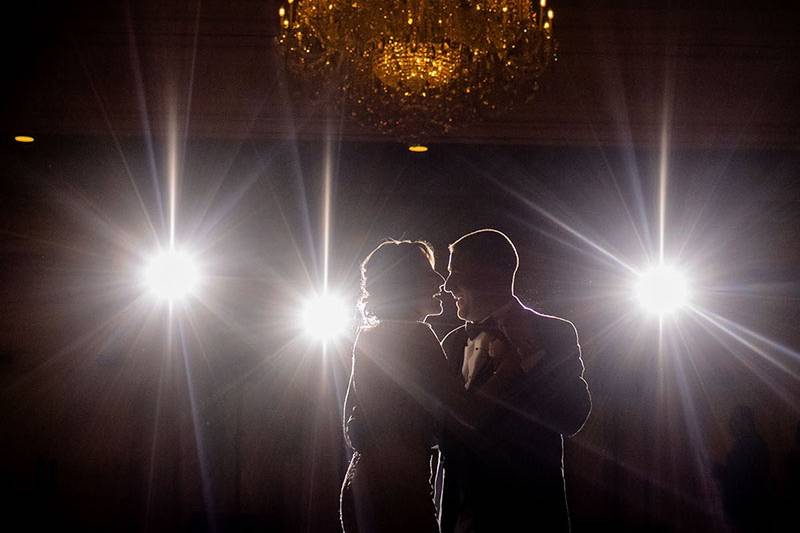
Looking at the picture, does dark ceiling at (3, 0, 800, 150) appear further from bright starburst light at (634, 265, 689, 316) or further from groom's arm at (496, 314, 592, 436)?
groom's arm at (496, 314, 592, 436)

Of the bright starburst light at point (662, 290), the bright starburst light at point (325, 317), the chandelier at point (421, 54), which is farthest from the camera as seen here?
the bright starburst light at point (325, 317)

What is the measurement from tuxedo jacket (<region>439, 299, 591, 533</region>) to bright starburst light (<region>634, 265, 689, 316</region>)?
4.81m

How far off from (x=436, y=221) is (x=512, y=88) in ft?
9.97

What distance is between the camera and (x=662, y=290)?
7.09 meters

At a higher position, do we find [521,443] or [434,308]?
[434,308]

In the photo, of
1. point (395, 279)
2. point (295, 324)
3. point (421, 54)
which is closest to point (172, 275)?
point (295, 324)

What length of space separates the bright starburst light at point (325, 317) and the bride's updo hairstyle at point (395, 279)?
15.7ft

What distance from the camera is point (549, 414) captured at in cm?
241

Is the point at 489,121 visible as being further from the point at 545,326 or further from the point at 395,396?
the point at 395,396

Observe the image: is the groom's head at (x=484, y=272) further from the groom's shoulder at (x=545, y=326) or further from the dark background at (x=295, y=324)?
the dark background at (x=295, y=324)

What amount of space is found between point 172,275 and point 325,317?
1403 mm

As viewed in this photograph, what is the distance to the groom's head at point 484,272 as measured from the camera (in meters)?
2.54

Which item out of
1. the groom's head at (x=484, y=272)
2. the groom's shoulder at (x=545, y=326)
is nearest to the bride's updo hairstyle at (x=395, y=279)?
the groom's head at (x=484, y=272)

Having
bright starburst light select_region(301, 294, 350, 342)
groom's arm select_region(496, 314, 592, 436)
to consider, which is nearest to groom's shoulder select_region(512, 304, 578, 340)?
groom's arm select_region(496, 314, 592, 436)
